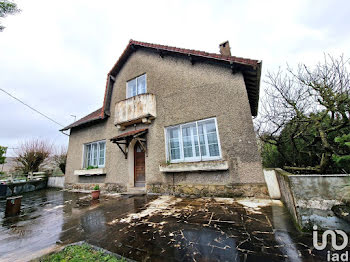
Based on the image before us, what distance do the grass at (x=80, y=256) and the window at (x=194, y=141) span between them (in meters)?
3.99

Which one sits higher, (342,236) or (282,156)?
(282,156)

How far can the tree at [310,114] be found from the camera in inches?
172

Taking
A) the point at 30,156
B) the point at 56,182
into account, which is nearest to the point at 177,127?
the point at 56,182

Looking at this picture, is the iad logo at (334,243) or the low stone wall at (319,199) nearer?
the iad logo at (334,243)

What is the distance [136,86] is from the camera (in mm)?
7730

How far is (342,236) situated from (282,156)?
546 centimetres

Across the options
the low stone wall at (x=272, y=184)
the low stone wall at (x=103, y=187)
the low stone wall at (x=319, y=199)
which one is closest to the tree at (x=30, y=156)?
the low stone wall at (x=103, y=187)

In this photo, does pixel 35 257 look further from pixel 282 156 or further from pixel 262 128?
pixel 262 128

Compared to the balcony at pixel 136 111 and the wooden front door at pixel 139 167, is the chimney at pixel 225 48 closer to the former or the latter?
the balcony at pixel 136 111

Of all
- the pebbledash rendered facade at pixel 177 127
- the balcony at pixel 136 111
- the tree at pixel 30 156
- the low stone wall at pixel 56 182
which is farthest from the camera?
the tree at pixel 30 156

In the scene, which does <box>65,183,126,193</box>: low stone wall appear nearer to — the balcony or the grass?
the balcony

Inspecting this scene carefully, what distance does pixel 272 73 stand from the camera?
650 cm

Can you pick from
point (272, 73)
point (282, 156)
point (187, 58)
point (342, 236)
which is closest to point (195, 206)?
point (342, 236)

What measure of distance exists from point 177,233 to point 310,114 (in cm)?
639
